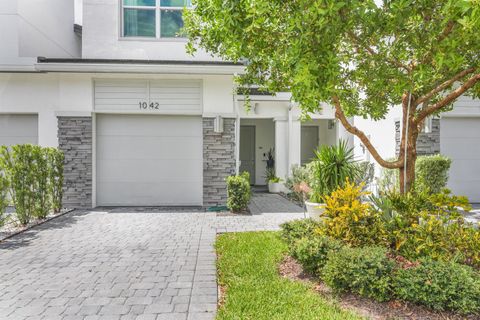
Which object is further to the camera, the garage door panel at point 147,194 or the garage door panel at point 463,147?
the garage door panel at point 463,147

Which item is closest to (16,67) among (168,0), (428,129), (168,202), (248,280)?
(168,0)

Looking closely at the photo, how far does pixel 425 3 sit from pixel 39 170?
8.45 m

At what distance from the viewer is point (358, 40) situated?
4293mm

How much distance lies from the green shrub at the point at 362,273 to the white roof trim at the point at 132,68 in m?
6.53

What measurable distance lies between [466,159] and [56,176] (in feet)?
40.9

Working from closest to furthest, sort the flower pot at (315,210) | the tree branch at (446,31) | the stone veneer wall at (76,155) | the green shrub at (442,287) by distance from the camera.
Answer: the green shrub at (442,287) < the tree branch at (446,31) < the flower pot at (315,210) < the stone veneer wall at (76,155)

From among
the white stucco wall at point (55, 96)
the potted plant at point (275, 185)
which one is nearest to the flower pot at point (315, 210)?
the white stucco wall at point (55, 96)

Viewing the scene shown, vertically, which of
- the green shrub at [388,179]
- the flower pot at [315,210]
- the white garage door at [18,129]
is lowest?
the flower pot at [315,210]

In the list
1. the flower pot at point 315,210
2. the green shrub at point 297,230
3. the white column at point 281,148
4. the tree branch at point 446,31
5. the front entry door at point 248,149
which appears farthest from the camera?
the front entry door at point 248,149

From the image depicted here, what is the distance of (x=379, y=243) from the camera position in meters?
4.29

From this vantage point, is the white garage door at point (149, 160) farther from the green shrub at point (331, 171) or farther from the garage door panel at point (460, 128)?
the garage door panel at point (460, 128)

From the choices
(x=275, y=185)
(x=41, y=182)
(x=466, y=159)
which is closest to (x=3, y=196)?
(x=41, y=182)

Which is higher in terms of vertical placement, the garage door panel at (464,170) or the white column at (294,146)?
the white column at (294,146)

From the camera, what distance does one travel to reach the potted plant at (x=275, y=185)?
12911 mm
